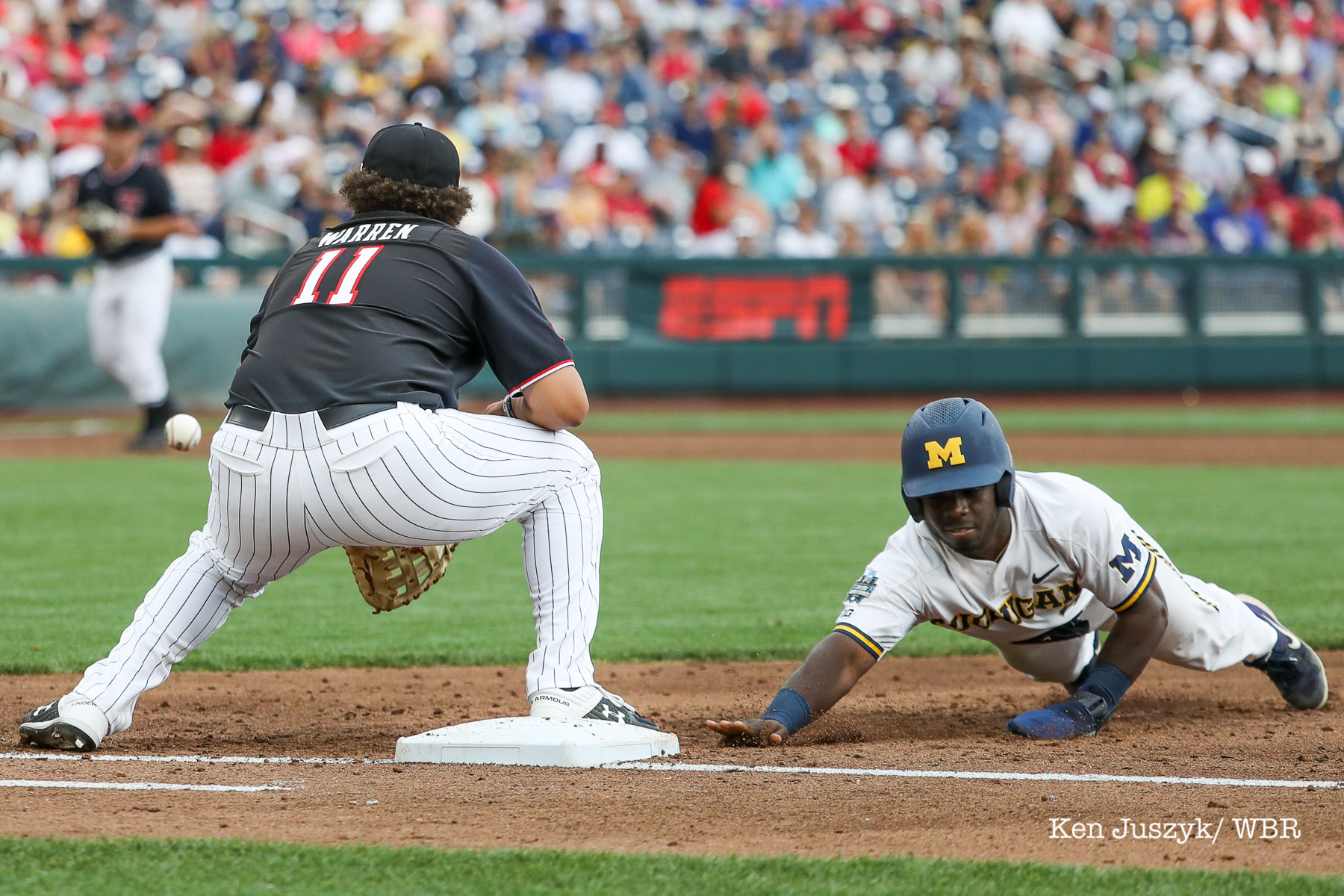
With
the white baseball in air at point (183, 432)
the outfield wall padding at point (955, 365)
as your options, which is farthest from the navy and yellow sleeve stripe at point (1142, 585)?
the outfield wall padding at point (955, 365)

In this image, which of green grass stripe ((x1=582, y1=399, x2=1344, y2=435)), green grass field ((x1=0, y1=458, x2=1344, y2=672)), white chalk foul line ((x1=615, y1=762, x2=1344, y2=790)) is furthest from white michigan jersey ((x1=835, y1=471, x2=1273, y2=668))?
green grass stripe ((x1=582, y1=399, x2=1344, y2=435))

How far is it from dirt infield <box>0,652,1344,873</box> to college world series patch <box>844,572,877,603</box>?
364mm

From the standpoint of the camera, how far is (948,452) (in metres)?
3.71

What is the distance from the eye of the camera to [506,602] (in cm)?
637

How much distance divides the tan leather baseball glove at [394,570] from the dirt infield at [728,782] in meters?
0.39

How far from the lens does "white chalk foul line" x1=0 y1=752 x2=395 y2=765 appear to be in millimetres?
3590

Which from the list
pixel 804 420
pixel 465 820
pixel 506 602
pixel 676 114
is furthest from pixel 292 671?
pixel 676 114

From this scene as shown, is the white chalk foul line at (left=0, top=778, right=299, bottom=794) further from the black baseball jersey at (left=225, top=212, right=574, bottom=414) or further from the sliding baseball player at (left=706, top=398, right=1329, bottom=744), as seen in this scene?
the sliding baseball player at (left=706, top=398, right=1329, bottom=744)

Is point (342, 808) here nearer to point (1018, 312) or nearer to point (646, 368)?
point (646, 368)

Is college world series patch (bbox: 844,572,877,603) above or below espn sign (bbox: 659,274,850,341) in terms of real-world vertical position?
below

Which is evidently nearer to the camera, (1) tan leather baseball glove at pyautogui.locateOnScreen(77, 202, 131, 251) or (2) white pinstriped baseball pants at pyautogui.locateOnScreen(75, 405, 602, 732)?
(2) white pinstriped baseball pants at pyautogui.locateOnScreen(75, 405, 602, 732)

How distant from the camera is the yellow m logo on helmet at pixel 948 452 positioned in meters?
3.71

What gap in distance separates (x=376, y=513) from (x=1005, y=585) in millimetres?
1591

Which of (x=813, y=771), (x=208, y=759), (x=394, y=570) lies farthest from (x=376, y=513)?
(x=813, y=771)
